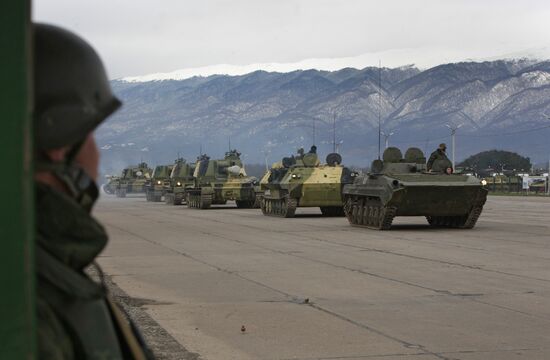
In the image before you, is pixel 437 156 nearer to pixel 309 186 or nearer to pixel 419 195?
pixel 419 195

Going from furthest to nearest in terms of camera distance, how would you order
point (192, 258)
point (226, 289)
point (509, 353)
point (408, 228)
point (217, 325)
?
1. point (408, 228)
2. point (192, 258)
3. point (226, 289)
4. point (217, 325)
5. point (509, 353)

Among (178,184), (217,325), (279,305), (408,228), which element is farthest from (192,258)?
(178,184)

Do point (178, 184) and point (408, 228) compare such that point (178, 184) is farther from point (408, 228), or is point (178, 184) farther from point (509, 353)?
point (509, 353)

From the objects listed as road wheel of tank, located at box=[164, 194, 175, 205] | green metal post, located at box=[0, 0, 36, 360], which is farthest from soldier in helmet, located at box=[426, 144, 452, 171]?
road wheel of tank, located at box=[164, 194, 175, 205]

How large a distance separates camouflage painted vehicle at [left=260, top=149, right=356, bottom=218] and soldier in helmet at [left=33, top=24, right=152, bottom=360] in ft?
97.9

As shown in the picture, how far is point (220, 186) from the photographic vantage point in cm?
4206

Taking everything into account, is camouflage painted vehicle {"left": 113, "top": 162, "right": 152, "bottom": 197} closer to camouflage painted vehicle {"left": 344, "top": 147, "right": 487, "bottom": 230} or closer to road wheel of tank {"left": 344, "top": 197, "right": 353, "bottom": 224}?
road wheel of tank {"left": 344, "top": 197, "right": 353, "bottom": 224}

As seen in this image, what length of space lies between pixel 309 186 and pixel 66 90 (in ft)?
98.9

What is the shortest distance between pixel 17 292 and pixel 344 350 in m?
6.25

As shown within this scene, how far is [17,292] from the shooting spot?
1781mm

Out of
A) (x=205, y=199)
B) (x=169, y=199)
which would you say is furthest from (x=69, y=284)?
(x=169, y=199)

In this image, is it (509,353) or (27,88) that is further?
(509,353)

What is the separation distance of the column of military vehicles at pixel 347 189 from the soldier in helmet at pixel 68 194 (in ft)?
70.4

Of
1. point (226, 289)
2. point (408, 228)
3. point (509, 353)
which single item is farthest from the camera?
point (408, 228)
